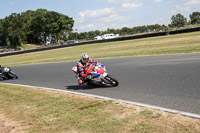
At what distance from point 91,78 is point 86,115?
323 centimetres

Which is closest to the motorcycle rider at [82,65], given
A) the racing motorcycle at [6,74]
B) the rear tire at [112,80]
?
the rear tire at [112,80]

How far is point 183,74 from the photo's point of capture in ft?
28.5

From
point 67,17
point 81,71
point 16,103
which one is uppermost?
point 67,17

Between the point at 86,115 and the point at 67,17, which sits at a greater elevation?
the point at 67,17

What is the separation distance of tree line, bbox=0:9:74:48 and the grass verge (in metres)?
88.0

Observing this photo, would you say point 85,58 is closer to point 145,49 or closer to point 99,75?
point 99,75

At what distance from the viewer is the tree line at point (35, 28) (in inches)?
3738

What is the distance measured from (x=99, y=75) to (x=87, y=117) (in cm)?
310

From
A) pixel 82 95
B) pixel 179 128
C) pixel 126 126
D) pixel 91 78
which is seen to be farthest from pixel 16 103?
pixel 179 128

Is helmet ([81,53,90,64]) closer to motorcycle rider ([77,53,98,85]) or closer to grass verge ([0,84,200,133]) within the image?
motorcycle rider ([77,53,98,85])

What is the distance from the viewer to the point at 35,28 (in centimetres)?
10769

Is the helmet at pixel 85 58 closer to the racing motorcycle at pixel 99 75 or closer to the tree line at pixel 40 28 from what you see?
the racing motorcycle at pixel 99 75

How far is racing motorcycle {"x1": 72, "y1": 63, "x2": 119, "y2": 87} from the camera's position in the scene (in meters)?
8.43

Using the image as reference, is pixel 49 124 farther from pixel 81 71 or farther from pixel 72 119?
pixel 81 71
